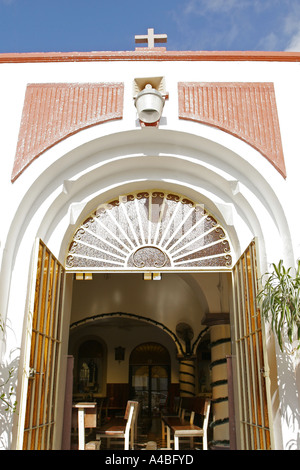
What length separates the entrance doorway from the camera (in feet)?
45.4

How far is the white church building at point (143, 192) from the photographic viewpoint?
455cm

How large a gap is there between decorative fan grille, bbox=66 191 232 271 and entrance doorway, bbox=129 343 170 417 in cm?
912

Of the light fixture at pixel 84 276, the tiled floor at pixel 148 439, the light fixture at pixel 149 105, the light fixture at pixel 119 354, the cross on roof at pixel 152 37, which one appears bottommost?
the tiled floor at pixel 148 439

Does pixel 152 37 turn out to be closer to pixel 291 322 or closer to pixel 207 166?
pixel 207 166

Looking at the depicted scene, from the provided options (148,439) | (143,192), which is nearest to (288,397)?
(143,192)

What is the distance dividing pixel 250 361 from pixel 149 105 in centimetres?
296

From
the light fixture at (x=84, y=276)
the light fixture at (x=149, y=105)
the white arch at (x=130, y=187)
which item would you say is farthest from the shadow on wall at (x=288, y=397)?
the light fixture at (x=149, y=105)

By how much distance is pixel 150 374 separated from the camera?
13930 millimetres

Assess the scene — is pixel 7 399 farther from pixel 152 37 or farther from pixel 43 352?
pixel 152 37

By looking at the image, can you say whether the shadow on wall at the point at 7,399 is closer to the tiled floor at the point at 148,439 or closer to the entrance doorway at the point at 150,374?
the tiled floor at the point at 148,439

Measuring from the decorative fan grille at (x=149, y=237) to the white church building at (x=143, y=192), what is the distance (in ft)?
0.05

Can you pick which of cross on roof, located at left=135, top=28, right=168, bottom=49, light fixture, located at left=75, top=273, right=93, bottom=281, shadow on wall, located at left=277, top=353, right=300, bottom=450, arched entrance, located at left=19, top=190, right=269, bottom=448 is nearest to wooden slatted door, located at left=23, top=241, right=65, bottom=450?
light fixture, located at left=75, top=273, right=93, bottom=281

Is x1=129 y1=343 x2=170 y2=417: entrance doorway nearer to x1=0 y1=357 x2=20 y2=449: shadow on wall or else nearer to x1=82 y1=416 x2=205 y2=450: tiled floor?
x1=82 y1=416 x2=205 y2=450: tiled floor

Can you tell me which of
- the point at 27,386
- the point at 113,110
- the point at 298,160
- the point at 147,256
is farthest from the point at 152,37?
the point at 27,386
